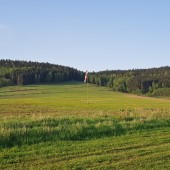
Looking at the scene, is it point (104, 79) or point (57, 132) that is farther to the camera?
point (104, 79)

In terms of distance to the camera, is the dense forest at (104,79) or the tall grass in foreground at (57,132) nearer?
the tall grass in foreground at (57,132)

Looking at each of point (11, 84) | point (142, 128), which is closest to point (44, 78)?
point (11, 84)

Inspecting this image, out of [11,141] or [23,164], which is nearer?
[23,164]

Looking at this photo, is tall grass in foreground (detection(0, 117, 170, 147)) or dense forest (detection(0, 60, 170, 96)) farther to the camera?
dense forest (detection(0, 60, 170, 96))

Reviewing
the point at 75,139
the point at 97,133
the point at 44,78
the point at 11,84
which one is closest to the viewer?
the point at 75,139

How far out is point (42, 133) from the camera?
16094mm

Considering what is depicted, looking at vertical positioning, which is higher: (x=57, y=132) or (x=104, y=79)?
(x=104, y=79)

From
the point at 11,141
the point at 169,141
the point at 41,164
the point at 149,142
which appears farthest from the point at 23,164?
the point at 169,141

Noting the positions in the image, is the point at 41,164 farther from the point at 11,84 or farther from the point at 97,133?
the point at 11,84

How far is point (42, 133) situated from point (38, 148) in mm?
2754

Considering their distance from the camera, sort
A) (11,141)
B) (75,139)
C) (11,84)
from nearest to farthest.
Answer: (11,141), (75,139), (11,84)

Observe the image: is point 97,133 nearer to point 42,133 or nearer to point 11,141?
point 42,133

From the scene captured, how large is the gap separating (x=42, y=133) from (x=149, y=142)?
4652 mm

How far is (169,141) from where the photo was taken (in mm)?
15430
